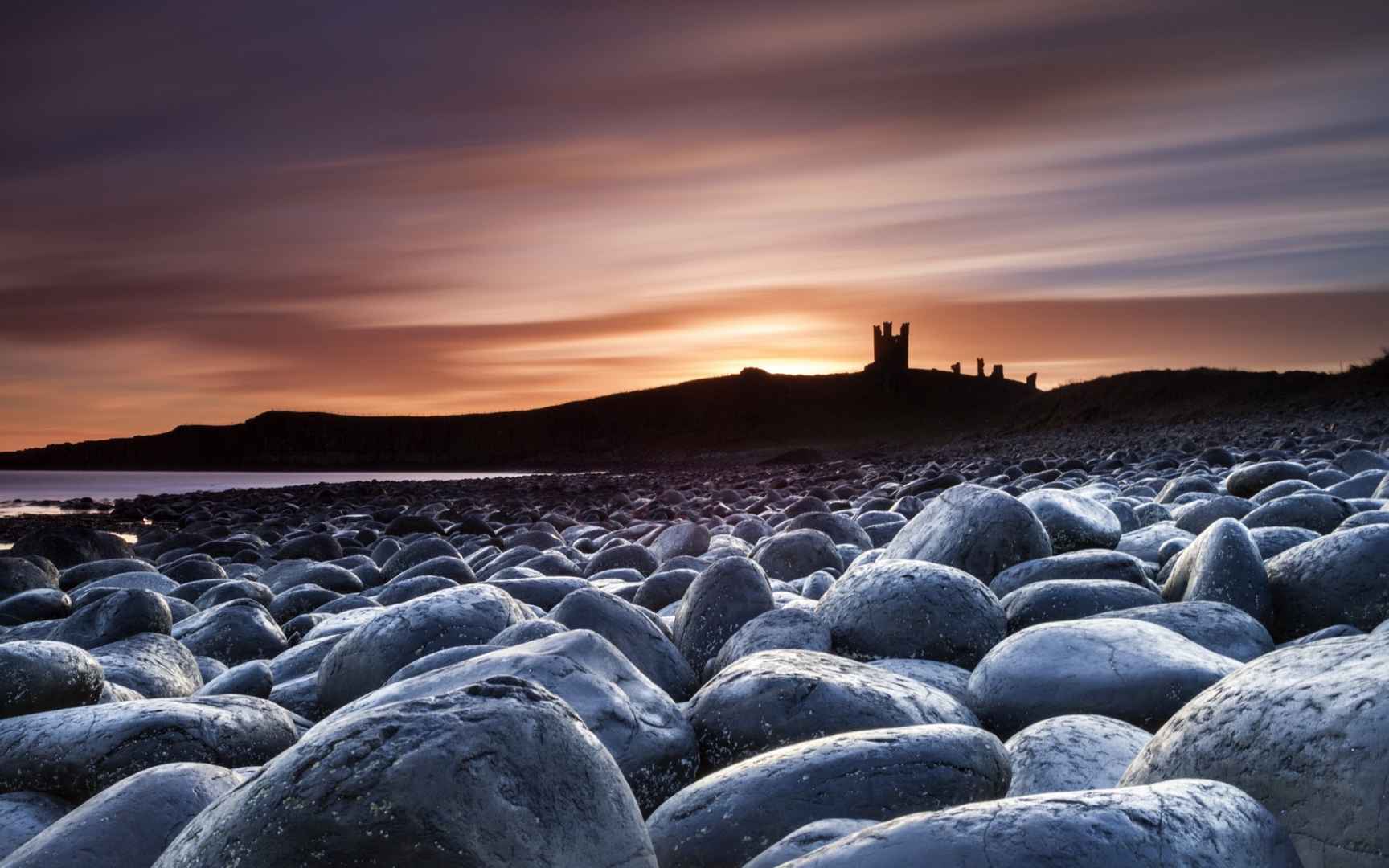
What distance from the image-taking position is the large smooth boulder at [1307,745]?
5.26ft

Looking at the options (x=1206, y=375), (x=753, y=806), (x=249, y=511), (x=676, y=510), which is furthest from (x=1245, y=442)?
(x=1206, y=375)

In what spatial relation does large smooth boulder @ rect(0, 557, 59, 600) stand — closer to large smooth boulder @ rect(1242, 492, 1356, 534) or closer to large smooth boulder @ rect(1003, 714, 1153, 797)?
large smooth boulder @ rect(1003, 714, 1153, 797)

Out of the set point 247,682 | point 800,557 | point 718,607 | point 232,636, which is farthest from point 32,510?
point 718,607

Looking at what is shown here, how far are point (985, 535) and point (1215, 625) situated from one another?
1.24 metres

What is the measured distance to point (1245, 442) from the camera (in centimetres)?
1708

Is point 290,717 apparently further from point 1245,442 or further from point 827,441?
point 827,441

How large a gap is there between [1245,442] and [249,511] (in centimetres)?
1627

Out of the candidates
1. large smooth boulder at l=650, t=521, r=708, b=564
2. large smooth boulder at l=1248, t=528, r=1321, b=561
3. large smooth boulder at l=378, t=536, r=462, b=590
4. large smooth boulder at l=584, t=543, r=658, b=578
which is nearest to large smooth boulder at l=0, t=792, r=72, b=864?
large smooth boulder at l=584, t=543, r=658, b=578

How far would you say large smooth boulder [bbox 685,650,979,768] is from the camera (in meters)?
2.38

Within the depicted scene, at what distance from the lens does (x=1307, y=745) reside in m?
1.69

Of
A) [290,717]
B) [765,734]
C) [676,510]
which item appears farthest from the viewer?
[676,510]

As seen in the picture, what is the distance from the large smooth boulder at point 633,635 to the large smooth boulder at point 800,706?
711mm

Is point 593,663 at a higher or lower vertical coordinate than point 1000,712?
higher

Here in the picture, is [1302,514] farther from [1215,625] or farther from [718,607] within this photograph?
[718,607]
